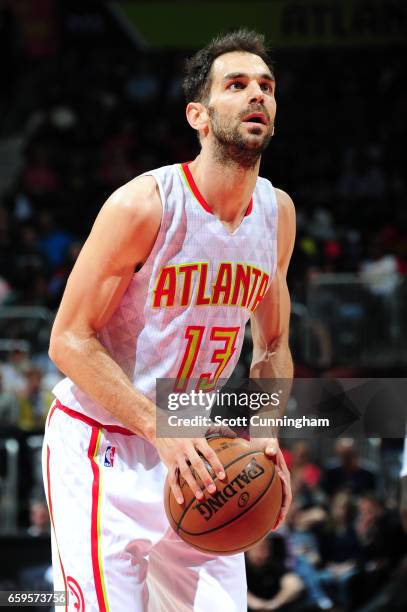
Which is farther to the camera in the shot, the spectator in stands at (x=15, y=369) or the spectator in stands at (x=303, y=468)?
the spectator in stands at (x=15, y=369)

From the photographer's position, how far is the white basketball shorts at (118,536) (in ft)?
11.8

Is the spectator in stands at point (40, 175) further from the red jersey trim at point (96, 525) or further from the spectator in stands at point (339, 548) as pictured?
the red jersey trim at point (96, 525)

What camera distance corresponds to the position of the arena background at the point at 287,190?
804 cm

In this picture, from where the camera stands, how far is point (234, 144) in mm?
3697

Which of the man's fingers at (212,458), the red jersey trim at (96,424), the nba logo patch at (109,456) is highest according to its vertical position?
the red jersey trim at (96,424)

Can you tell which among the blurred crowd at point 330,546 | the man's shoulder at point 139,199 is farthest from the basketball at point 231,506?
the blurred crowd at point 330,546

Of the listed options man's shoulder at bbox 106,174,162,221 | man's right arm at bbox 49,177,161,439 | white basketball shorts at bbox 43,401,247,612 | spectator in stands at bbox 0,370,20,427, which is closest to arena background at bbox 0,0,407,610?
spectator in stands at bbox 0,370,20,427

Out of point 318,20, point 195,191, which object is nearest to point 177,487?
point 195,191

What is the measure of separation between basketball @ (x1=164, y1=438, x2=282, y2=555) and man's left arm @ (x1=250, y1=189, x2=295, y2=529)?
492 millimetres

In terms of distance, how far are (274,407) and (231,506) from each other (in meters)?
0.58

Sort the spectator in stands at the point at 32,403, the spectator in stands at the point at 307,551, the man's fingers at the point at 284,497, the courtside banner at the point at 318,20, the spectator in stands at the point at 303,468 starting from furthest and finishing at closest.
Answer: the courtside banner at the point at 318,20, the spectator in stands at the point at 32,403, the spectator in stands at the point at 303,468, the spectator in stands at the point at 307,551, the man's fingers at the point at 284,497

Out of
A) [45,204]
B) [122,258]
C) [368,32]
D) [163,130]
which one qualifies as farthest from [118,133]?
[122,258]

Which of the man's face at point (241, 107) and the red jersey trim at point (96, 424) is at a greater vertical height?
the man's face at point (241, 107)

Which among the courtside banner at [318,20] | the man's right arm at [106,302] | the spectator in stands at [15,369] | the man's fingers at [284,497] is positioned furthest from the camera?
the courtside banner at [318,20]
